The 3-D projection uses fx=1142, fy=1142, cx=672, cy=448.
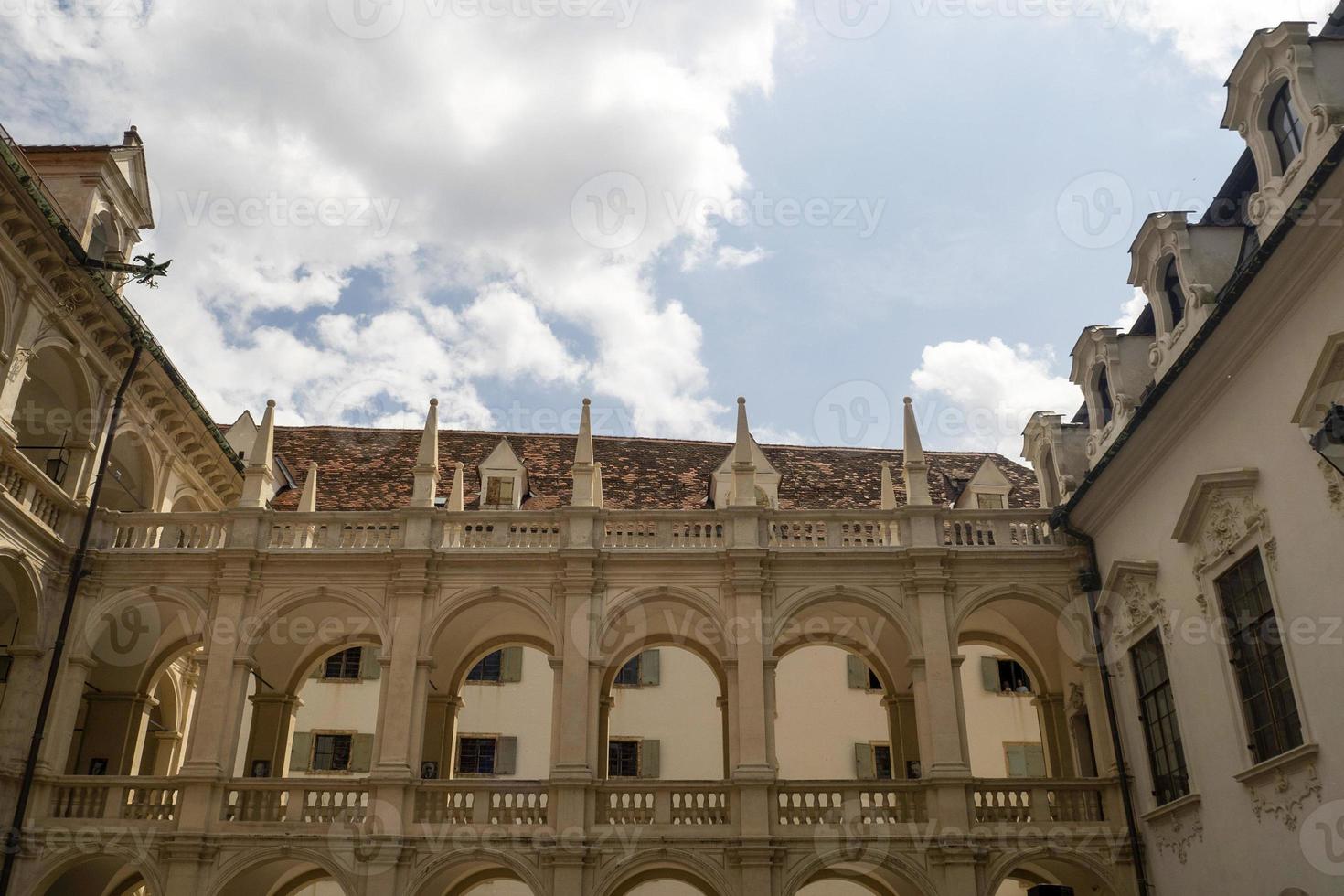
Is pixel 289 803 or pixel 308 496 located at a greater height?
pixel 308 496

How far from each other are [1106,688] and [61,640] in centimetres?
2101

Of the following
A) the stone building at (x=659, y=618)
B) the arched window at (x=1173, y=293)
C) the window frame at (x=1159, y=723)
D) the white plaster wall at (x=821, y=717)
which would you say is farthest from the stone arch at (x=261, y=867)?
the arched window at (x=1173, y=293)

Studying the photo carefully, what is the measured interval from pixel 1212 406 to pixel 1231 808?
629 cm

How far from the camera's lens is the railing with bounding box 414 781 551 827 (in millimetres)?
22141

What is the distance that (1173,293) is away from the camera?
68.5 feet

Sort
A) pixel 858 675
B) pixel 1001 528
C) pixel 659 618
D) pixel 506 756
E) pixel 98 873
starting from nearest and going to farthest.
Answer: pixel 98 873 → pixel 1001 528 → pixel 659 618 → pixel 506 756 → pixel 858 675

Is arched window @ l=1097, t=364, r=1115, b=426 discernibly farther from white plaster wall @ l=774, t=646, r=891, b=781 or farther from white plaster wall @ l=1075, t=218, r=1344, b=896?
white plaster wall @ l=774, t=646, r=891, b=781

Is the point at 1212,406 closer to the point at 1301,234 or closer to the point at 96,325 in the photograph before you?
the point at 1301,234

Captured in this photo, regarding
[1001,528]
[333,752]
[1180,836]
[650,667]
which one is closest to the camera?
[1180,836]

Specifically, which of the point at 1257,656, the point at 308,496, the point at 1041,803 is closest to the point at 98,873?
the point at 308,496

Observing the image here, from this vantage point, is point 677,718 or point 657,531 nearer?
point 657,531

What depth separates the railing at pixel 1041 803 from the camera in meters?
22.1

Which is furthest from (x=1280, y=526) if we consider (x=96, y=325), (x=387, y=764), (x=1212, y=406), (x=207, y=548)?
(x=96, y=325)

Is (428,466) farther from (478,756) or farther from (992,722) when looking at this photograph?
(992,722)
